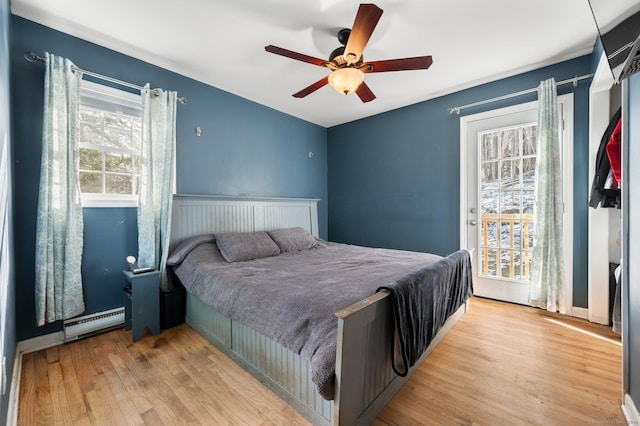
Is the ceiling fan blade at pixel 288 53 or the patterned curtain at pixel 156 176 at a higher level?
the ceiling fan blade at pixel 288 53

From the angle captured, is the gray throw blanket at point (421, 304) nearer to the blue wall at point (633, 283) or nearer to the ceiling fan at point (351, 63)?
the blue wall at point (633, 283)

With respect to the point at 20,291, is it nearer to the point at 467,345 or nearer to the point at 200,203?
the point at 200,203

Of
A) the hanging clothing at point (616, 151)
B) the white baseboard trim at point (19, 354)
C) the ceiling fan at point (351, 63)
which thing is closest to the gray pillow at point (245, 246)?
the white baseboard trim at point (19, 354)

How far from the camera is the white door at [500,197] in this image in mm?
2949

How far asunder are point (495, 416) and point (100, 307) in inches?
121

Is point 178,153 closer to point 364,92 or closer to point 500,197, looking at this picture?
point 364,92

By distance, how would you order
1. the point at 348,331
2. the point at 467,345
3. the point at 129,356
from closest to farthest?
the point at 348,331, the point at 129,356, the point at 467,345

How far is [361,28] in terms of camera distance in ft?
Answer: 5.49

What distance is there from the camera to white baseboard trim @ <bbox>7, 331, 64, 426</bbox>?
4.46 feet

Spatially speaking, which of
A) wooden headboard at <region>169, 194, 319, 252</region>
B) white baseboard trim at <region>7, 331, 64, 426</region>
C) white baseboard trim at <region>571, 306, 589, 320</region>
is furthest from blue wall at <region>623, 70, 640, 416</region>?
wooden headboard at <region>169, 194, 319, 252</region>

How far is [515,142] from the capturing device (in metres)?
3.01

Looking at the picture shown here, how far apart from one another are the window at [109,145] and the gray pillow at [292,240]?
4.91 feet

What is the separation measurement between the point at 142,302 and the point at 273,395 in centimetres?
142

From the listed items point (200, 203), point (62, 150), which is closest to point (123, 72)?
point (62, 150)
